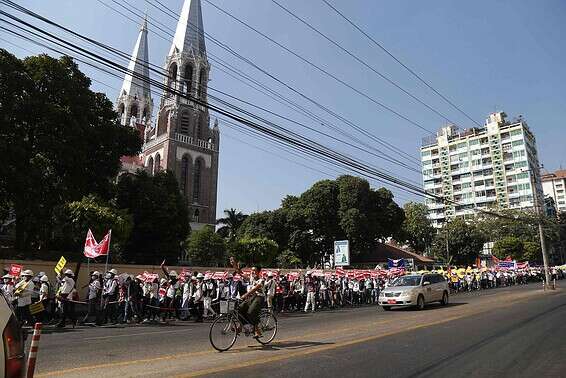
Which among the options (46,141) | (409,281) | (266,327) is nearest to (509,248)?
(409,281)

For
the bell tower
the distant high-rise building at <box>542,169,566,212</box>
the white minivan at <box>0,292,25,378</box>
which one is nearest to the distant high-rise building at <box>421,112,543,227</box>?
the distant high-rise building at <box>542,169,566,212</box>

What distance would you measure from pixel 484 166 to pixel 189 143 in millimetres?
64488

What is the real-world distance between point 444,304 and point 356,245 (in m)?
33.0

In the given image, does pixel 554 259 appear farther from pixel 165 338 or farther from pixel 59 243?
pixel 165 338

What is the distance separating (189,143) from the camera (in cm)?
7850

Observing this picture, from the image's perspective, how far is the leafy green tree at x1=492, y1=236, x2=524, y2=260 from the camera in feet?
221

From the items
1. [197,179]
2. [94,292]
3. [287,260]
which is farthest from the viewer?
[197,179]

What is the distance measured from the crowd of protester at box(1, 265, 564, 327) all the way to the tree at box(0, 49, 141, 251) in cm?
675

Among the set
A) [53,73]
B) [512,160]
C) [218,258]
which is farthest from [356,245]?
[512,160]

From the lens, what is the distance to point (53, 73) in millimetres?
26500

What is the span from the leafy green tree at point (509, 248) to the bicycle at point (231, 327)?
66.4 m

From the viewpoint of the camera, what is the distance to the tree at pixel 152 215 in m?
38.5

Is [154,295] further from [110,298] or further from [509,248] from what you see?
[509,248]

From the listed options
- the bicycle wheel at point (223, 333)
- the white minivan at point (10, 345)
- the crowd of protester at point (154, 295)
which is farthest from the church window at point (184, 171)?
the white minivan at point (10, 345)
